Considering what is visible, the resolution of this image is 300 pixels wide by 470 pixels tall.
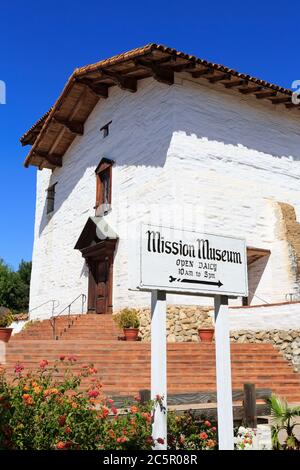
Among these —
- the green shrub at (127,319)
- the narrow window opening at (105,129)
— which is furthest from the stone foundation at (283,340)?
the narrow window opening at (105,129)

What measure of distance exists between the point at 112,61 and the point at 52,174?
835cm

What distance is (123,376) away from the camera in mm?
8820

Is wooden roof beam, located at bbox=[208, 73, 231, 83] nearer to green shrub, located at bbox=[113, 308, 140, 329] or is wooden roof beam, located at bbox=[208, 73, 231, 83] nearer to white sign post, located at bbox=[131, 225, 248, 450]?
green shrub, located at bbox=[113, 308, 140, 329]

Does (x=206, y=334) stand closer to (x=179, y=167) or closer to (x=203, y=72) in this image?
(x=179, y=167)

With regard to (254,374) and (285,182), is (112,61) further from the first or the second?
(254,374)

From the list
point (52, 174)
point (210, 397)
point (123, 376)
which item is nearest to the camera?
point (210, 397)

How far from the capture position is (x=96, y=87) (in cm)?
1647

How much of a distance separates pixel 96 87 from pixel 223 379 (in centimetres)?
1407

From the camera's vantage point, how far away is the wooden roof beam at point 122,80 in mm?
14523

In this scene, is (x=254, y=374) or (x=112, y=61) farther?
(x=112, y=61)

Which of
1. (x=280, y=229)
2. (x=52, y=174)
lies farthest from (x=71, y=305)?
(x=280, y=229)

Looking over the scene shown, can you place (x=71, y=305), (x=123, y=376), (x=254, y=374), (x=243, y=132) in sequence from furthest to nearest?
1. (x=71, y=305)
2. (x=243, y=132)
3. (x=254, y=374)
4. (x=123, y=376)

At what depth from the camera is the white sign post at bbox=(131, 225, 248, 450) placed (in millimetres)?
4129
